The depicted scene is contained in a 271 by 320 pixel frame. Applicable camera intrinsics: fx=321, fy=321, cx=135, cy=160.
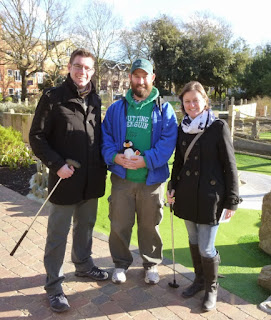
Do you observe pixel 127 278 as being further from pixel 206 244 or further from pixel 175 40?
pixel 175 40

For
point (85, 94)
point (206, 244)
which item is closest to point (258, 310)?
point (206, 244)

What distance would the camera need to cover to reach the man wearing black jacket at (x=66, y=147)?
2.58m

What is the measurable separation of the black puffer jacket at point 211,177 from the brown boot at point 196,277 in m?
0.39

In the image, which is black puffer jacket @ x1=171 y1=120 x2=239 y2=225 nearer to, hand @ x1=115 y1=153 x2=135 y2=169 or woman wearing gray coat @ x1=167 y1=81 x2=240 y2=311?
woman wearing gray coat @ x1=167 y1=81 x2=240 y2=311

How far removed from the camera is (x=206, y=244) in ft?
8.77

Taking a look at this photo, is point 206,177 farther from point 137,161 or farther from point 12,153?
point 12,153

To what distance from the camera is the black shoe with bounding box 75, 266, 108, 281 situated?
3145 mm

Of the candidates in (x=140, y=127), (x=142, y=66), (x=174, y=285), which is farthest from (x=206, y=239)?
(x=142, y=66)

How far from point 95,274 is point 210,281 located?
3.66 ft

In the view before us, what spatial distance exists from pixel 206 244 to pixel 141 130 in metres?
1.13

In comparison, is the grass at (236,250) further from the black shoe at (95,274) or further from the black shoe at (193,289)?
the black shoe at (95,274)

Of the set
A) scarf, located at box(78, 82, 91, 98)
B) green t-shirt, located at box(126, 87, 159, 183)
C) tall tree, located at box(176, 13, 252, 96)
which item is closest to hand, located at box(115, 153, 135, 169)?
green t-shirt, located at box(126, 87, 159, 183)

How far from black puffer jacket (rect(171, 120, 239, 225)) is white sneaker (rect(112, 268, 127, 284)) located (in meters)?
0.95

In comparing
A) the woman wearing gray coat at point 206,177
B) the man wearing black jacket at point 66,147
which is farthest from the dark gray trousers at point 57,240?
the woman wearing gray coat at point 206,177
